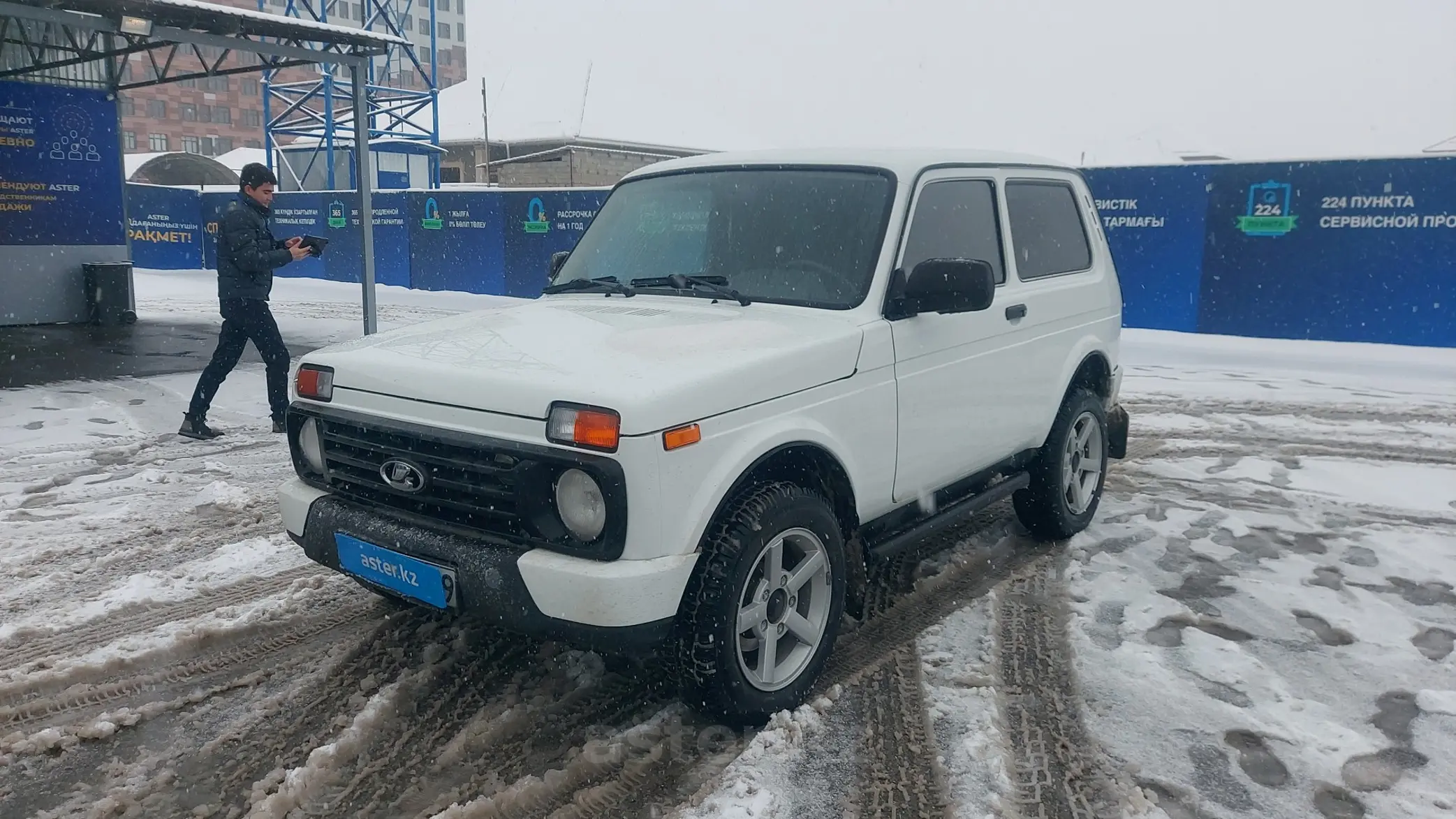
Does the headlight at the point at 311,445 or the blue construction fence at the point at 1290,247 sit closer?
the headlight at the point at 311,445

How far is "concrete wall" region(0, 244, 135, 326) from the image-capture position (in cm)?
1331

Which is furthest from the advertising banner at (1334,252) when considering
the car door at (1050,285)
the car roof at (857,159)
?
the car roof at (857,159)

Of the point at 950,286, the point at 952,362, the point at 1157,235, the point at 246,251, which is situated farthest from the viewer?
Result: the point at 1157,235

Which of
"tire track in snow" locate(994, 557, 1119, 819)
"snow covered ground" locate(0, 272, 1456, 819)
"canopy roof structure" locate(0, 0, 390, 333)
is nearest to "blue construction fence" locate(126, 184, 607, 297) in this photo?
"canopy roof structure" locate(0, 0, 390, 333)

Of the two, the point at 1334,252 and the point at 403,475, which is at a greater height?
the point at 1334,252

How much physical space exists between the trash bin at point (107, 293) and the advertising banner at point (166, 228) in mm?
12161

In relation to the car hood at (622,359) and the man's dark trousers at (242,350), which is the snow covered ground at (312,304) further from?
the car hood at (622,359)

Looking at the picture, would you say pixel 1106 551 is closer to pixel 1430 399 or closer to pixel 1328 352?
pixel 1430 399

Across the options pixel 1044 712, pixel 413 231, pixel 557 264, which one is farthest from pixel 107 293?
pixel 1044 712

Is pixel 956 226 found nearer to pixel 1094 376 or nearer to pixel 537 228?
pixel 1094 376

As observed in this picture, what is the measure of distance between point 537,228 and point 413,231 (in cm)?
379

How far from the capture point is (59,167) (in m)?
13.4

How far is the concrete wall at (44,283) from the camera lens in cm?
1331

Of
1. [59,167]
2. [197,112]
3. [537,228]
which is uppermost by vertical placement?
[197,112]
